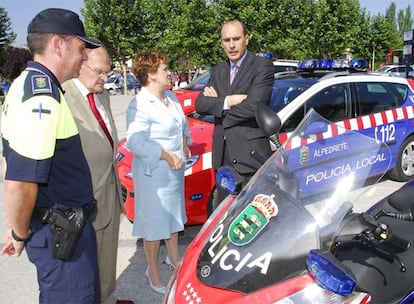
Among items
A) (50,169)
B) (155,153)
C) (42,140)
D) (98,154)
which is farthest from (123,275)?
(42,140)

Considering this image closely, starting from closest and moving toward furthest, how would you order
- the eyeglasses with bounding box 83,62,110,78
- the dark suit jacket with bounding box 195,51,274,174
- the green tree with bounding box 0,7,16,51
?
the eyeglasses with bounding box 83,62,110,78 < the dark suit jacket with bounding box 195,51,274,174 < the green tree with bounding box 0,7,16,51

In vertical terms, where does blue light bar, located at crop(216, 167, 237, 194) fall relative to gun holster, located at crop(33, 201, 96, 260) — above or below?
above

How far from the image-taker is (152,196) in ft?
9.77

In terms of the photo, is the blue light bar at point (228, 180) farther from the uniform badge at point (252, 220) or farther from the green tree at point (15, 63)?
the green tree at point (15, 63)

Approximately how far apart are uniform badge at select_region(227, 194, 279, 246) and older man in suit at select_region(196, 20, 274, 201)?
4.61 feet

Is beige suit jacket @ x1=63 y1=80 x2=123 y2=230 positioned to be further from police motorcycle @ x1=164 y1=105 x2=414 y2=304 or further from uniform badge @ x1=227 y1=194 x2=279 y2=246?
uniform badge @ x1=227 y1=194 x2=279 y2=246

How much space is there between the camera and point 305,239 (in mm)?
1416

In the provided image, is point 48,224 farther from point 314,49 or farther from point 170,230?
point 314,49

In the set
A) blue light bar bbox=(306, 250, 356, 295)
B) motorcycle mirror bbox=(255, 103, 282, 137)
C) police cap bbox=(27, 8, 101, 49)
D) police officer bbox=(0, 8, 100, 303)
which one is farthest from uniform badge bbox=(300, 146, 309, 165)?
police cap bbox=(27, 8, 101, 49)

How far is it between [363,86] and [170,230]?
3.14 m

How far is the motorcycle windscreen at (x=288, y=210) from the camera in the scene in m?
1.40

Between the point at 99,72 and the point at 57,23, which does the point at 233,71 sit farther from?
the point at 57,23

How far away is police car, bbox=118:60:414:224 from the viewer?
3.87 metres

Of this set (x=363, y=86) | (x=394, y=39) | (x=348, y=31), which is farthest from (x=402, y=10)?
(x=363, y=86)
